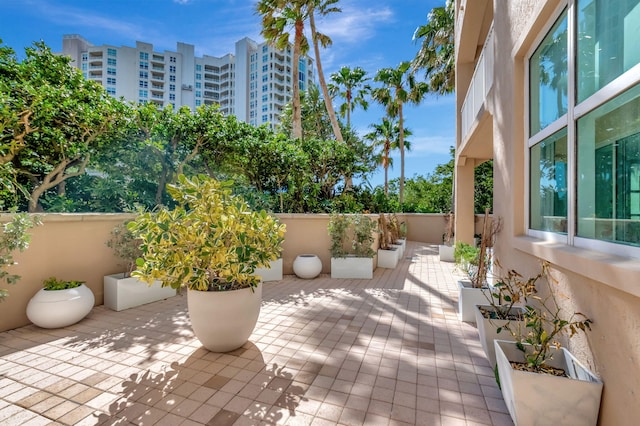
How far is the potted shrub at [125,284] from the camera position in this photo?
4660 mm

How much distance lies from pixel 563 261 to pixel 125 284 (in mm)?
5514

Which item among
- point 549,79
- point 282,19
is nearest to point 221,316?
point 549,79

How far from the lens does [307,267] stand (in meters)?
6.84

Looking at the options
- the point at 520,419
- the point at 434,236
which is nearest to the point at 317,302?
the point at 520,419

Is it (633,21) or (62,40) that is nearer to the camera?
(633,21)

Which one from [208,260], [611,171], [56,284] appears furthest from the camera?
[56,284]

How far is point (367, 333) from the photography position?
12.5ft

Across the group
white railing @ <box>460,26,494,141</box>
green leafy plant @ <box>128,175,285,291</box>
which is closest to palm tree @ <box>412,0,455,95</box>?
white railing @ <box>460,26,494,141</box>

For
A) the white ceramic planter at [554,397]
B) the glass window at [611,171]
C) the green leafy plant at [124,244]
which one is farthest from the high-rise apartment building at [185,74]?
the white ceramic planter at [554,397]

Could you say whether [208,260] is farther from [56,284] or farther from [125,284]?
[56,284]

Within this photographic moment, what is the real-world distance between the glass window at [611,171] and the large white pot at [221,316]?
3.03 metres

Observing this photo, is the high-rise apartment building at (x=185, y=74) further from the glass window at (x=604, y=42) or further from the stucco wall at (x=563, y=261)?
the glass window at (x=604, y=42)

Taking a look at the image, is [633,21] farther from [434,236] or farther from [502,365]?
[434,236]

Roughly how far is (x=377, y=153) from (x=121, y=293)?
19.3 metres
